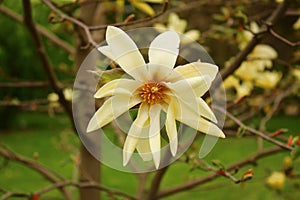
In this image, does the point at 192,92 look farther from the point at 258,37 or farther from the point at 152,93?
the point at 258,37

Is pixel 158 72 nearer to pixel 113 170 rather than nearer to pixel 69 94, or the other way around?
pixel 69 94

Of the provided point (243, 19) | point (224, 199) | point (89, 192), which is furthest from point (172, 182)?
point (243, 19)

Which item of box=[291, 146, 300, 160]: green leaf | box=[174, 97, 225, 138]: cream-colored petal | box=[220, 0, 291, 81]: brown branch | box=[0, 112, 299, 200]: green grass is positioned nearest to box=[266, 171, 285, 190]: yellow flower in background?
box=[0, 112, 299, 200]: green grass

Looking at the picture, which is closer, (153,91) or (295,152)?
(153,91)

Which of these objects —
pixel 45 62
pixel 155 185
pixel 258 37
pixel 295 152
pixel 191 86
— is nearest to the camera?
pixel 191 86

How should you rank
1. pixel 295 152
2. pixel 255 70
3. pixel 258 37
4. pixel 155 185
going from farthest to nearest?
pixel 255 70, pixel 155 185, pixel 258 37, pixel 295 152

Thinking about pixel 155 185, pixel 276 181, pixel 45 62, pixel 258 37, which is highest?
pixel 258 37

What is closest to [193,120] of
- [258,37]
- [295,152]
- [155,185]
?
[295,152]

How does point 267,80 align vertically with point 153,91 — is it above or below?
below
